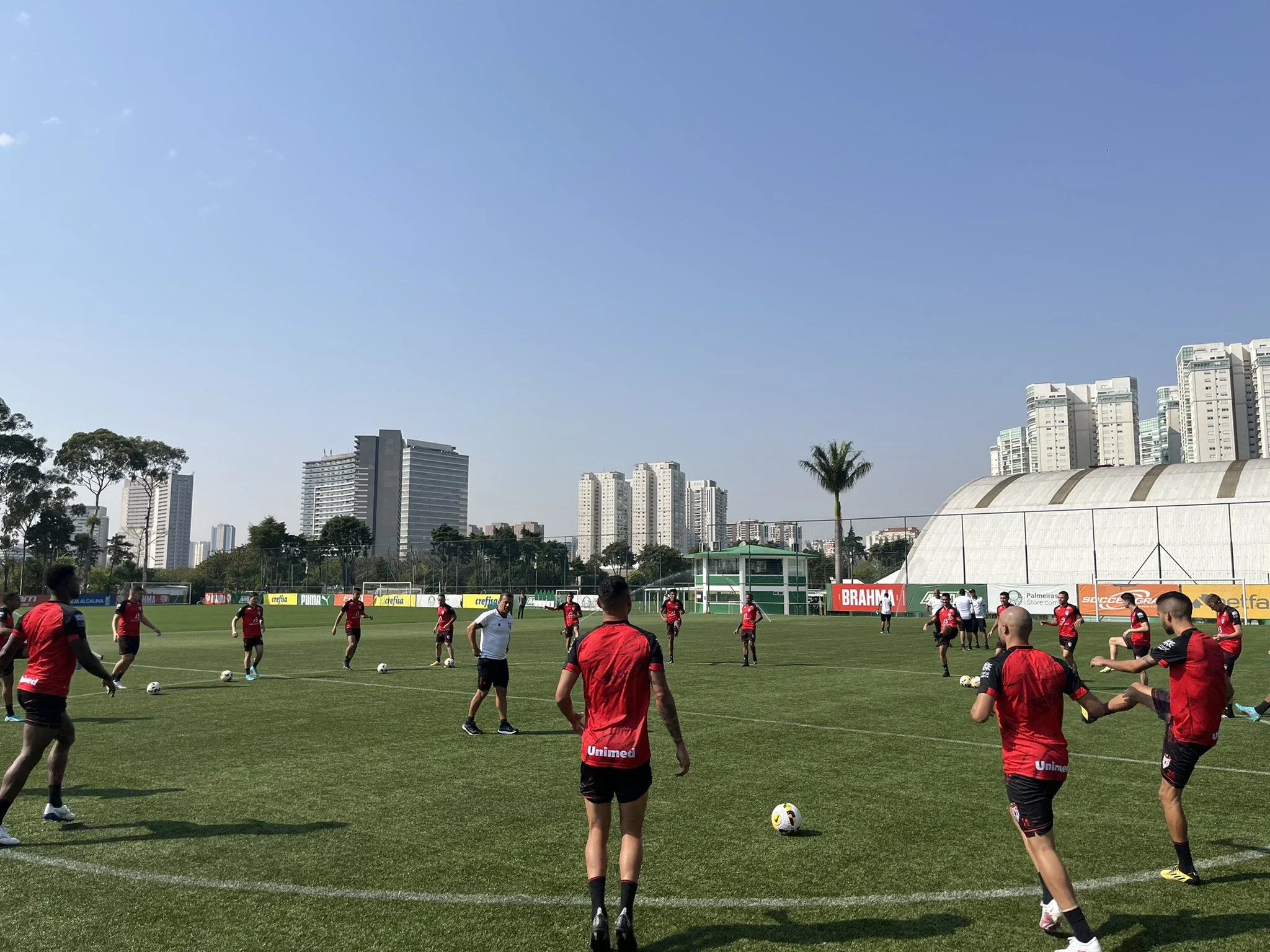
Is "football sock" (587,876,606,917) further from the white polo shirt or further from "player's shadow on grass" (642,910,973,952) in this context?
the white polo shirt

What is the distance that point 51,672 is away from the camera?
27.1 feet

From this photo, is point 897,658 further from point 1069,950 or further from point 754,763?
point 1069,950

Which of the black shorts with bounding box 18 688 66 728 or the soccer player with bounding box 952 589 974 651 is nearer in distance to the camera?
the black shorts with bounding box 18 688 66 728

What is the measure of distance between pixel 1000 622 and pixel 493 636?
9.10 meters

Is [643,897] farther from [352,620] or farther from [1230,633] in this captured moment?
[352,620]

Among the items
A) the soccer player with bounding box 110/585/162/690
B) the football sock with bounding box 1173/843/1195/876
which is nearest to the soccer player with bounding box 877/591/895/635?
the soccer player with bounding box 110/585/162/690

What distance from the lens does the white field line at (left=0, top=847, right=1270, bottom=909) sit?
6328 mm

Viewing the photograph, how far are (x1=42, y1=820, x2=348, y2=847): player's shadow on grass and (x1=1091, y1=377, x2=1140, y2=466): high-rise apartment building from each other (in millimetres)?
207012

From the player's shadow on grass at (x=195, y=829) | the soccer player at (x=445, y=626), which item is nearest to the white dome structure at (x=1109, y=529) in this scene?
the soccer player at (x=445, y=626)

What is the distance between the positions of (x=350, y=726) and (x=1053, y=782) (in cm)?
1144

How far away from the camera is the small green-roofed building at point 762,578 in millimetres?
61531

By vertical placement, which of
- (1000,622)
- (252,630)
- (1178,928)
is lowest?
(1178,928)

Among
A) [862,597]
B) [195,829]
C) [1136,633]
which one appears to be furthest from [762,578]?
[195,829]

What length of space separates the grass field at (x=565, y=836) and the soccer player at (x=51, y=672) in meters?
0.54
